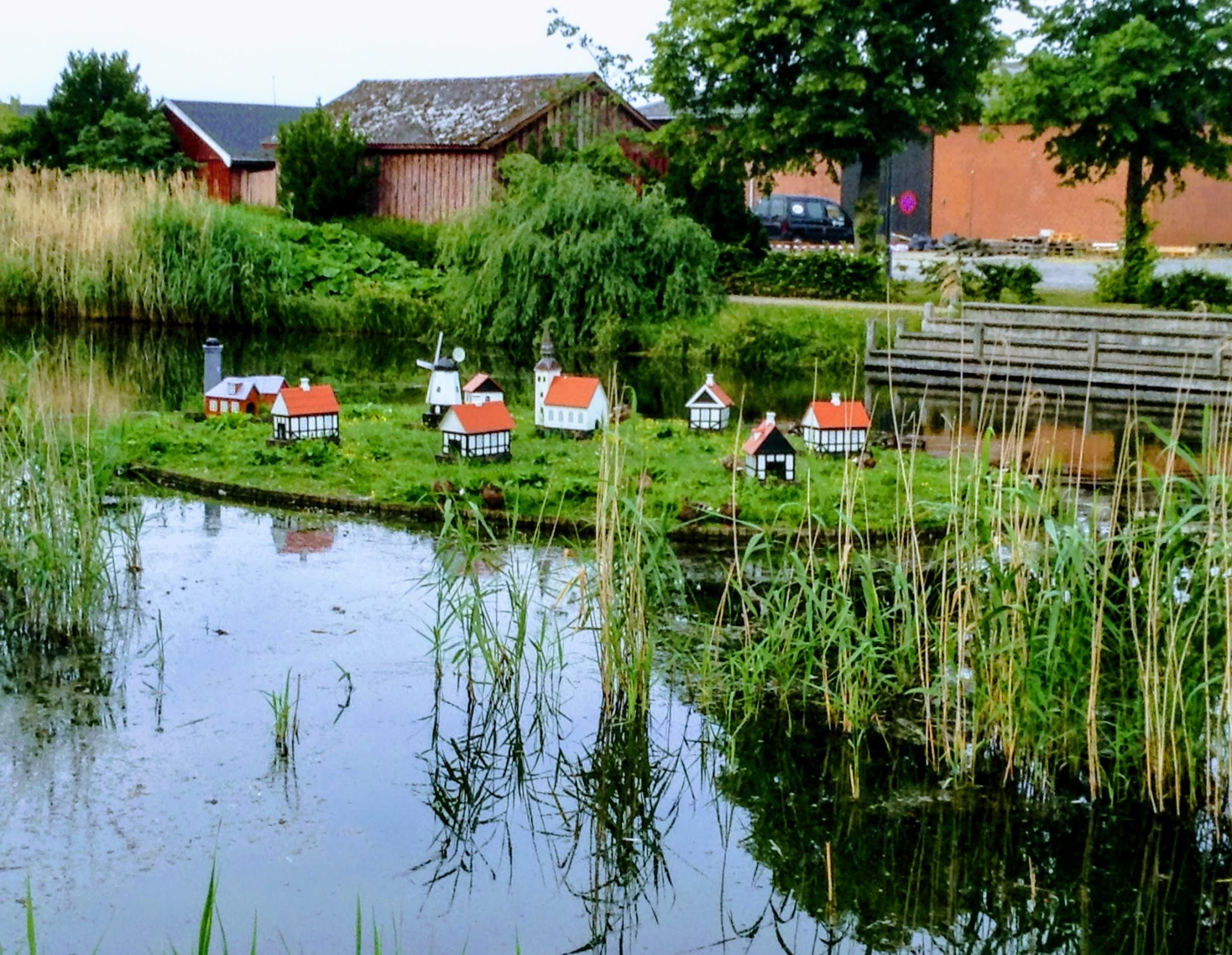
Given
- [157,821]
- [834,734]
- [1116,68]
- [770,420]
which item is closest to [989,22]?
[1116,68]

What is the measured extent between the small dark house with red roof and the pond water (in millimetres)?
28015

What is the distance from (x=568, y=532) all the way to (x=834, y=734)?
3.28 m

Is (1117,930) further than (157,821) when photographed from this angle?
No

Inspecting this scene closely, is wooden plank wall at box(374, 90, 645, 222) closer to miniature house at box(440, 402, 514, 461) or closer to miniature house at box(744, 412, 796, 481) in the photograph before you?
miniature house at box(440, 402, 514, 461)

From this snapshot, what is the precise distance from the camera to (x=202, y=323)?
77.0 ft

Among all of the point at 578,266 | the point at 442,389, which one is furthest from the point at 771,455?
the point at 578,266

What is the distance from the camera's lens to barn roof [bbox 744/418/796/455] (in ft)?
35.6

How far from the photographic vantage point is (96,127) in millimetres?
33938

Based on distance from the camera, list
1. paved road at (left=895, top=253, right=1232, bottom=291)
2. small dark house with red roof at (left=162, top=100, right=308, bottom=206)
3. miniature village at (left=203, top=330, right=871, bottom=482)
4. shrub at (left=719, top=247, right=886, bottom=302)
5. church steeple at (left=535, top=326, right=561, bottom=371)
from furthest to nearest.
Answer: small dark house with red roof at (left=162, top=100, right=308, bottom=206)
paved road at (left=895, top=253, right=1232, bottom=291)
shrub at (left=719, top=247, right=886, bottom=302)
church steeple at (left=535, top=326, right=561, bottom=371)
miniature village at (left=203, top=330, right=871, bottom=482)

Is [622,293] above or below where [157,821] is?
above

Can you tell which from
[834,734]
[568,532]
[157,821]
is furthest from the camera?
[568,532]

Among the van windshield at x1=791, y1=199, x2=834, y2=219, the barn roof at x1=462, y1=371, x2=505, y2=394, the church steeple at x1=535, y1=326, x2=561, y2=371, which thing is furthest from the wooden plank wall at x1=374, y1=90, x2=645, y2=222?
the barn roof at x1=462, y1=371, x2=505, y2=394

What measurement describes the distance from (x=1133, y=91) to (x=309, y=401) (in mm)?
15271

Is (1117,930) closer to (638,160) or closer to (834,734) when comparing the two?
(834,734)
